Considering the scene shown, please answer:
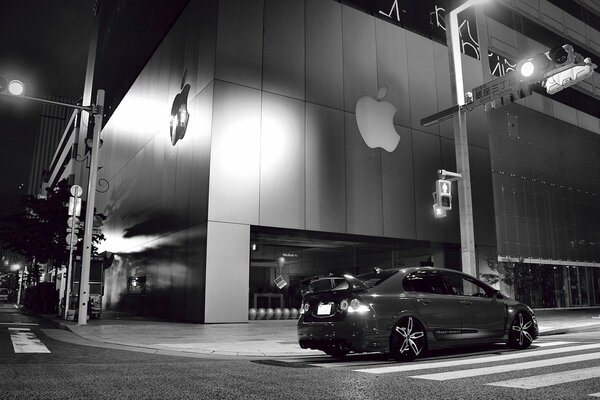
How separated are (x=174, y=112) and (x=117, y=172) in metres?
12.4

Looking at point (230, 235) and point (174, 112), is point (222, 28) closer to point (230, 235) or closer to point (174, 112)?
point (174, 112)

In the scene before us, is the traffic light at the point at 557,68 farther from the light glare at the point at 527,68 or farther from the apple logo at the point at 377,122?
the apple logo at the point at 377,122

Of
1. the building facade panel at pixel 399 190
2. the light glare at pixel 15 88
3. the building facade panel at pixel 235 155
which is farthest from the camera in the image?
the building facade panel at pixel 399 190

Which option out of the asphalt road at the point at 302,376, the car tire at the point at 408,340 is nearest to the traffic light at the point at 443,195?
the asphalt road at the point at 302,376

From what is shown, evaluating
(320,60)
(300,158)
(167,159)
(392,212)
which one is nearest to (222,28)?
(320,60)

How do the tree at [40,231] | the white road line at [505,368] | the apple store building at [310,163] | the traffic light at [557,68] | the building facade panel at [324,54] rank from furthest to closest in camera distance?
1. the tree at [40,231]
2. the building facade panel at [324,54]
3. the apple store building at [310,163]
4. the traffic light at [557,68]
5. the white road line at [505,368]

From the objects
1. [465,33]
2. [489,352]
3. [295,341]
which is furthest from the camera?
[465,33]

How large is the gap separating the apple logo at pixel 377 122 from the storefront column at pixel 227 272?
695cm

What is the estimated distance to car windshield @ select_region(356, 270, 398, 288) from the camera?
7094 millimetres

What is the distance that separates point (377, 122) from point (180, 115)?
8346 mm

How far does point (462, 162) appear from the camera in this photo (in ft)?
40.0

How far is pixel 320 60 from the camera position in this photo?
19281 mm

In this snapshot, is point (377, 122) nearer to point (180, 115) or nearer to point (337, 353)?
point (180, 115)

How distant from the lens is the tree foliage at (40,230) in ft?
86.7
